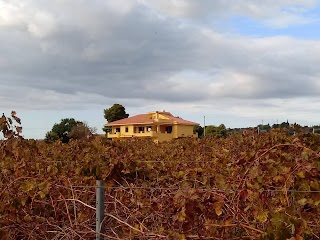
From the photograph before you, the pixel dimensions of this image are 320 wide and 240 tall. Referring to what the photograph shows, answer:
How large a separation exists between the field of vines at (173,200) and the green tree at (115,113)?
54.6 metres

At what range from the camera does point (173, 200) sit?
2.89 m

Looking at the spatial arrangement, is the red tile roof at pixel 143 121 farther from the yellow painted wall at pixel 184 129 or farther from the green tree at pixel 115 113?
the green tree at pixel 115 113

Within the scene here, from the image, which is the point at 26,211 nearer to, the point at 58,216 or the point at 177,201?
the point at 58,216

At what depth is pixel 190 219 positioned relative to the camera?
2.72 metres

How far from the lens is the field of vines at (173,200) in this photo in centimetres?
272

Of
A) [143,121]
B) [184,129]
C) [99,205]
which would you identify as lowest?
[99,205]

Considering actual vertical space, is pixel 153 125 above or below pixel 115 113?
below

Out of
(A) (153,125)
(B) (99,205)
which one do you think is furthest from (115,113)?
(B) (99,205)

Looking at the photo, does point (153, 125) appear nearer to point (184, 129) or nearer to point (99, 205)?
point (184, 129)

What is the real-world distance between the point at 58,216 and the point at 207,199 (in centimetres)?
158

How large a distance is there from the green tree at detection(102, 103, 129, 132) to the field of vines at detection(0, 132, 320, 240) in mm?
54631

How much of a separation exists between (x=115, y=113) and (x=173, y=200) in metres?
57.4

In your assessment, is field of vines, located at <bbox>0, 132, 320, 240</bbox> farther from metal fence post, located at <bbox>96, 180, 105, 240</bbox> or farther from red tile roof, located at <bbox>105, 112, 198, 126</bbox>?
red tile roof, located at <bbox>105, 112, 198, 126</bbox>

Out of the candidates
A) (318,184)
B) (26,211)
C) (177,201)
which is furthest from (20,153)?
(318,184)
